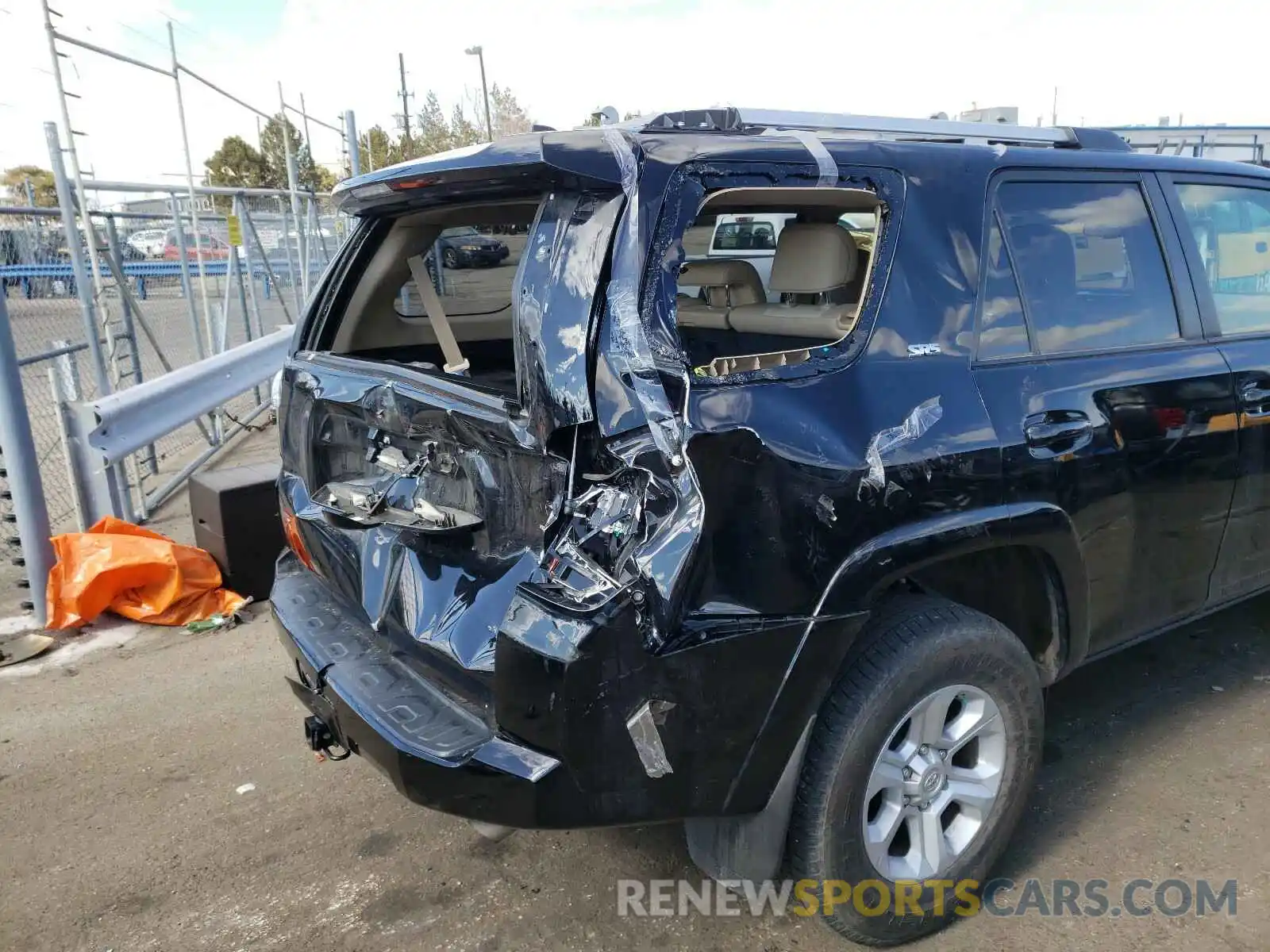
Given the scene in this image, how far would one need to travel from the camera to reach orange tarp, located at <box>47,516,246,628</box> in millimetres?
4570

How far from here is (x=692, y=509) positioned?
76.3 inches

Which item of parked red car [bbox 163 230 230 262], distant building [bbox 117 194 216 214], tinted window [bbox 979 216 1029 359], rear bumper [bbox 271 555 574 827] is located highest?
distant building [bbox 117 194 216 214]

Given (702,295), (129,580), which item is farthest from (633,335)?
(129,580)

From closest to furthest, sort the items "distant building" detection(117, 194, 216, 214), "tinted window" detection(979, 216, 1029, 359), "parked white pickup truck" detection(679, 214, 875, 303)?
"tinted window" detection(979, 216, 1029, 359), "parked white pickup truck" detection(679, 214, 875, 303), "distant building" detection(117, 194, 216, 214)

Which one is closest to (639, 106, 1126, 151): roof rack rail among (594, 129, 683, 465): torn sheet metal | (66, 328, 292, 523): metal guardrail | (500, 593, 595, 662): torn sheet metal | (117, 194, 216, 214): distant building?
(594, 129, 683, 465): torn sheet metal

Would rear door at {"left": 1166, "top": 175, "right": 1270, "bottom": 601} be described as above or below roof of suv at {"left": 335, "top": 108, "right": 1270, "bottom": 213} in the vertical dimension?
below

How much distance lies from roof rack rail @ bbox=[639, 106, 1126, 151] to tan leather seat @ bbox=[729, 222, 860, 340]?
0.94ft

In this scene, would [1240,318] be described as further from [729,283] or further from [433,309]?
[433,309]

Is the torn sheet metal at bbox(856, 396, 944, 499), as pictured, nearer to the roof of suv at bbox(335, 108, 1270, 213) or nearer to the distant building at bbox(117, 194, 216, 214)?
the roof of suv at bbox(335, 108, 1270, 213)

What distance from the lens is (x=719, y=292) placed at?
3352mm

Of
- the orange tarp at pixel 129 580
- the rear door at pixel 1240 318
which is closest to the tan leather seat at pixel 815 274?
the rear door at pixel 1240 318

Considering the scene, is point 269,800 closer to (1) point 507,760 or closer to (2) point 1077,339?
(1) point 507,760

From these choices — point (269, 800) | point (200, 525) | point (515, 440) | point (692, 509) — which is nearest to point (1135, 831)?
point (692, 509)

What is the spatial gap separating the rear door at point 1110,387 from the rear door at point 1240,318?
0.26 feet
